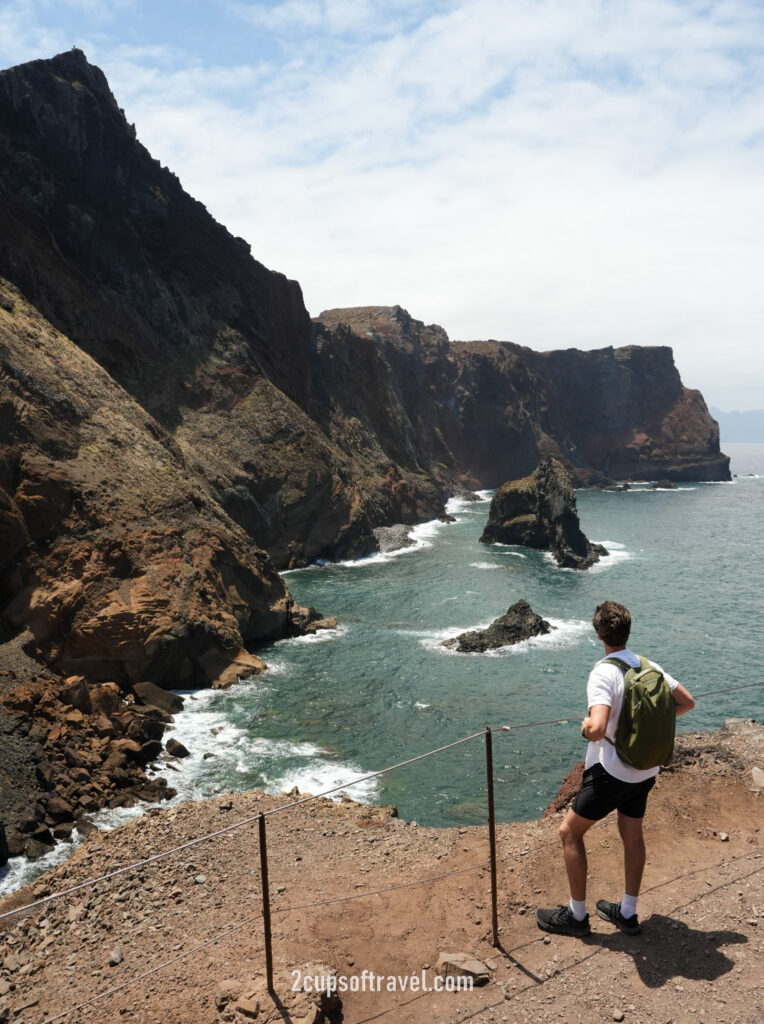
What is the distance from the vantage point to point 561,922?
25.4 ft

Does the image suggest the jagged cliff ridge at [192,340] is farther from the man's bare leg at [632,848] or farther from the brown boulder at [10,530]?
the man's bare leg at [632,848]

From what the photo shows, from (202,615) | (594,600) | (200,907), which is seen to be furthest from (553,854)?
(594,600)

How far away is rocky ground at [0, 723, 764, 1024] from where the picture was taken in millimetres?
7008

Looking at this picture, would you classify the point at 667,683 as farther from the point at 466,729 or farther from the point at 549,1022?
the point at 466,729

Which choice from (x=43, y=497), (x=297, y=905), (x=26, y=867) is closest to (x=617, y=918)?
(x=297, y=905)

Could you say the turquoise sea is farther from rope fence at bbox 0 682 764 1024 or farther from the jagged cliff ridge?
rope fence at bbox 0 682 764 1024

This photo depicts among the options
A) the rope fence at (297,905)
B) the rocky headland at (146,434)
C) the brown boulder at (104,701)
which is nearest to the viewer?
the rope fence at (297,905)

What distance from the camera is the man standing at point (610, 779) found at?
6.81 m

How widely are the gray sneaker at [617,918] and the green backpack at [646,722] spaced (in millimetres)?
1958

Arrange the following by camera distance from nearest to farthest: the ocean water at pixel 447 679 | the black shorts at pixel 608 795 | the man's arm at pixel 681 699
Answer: the black shorts at pixel 608 795
the man's arm at pixel 681 699
the ocean water at pixel 447 679

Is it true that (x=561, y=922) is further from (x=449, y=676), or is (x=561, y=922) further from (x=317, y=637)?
(x=317, y=637)

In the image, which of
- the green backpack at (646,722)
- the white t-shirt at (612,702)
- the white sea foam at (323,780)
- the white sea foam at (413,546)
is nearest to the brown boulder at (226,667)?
the white sea foam at (323,780)

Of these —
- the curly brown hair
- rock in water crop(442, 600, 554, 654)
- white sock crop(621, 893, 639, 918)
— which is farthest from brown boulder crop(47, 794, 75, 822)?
rock in water crop(442, 600, 554, 654)

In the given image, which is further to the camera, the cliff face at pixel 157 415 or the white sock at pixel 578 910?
the cliff face at pixel 157 415
